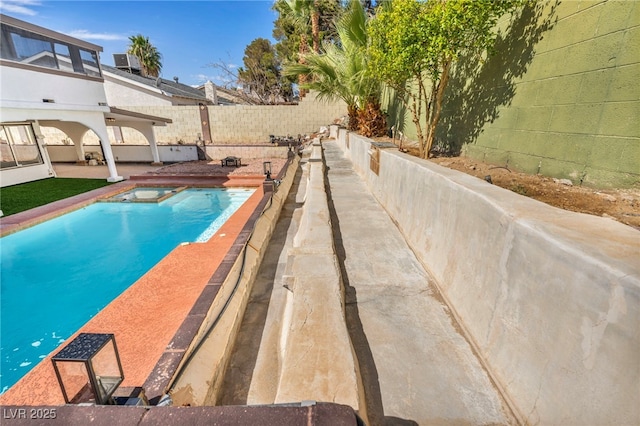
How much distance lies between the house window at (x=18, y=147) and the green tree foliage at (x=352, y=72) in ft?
43.7

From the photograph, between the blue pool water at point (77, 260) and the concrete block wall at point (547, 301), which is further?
the blue pool water at point (77, 260)

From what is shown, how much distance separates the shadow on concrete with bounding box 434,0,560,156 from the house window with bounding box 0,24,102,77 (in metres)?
14.7

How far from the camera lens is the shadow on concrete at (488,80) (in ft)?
11.7

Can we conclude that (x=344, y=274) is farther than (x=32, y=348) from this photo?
No

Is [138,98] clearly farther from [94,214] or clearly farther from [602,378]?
[602,378]

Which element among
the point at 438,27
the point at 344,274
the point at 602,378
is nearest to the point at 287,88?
the point at 438,27

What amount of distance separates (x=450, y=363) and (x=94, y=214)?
505 inches

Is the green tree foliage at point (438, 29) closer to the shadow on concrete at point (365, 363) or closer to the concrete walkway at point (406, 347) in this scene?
the concrete walkway at point (406, 347)

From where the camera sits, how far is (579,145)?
114 inches

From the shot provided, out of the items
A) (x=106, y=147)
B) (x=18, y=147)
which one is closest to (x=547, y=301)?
(x=106, y=147)

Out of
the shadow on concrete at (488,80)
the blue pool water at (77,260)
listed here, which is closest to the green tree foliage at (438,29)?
the shadow on concrete at (488,80)

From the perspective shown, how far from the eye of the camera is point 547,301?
144 cm

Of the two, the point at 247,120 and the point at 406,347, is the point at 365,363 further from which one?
the point at 247,120

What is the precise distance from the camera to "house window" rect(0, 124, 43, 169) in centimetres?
1251
